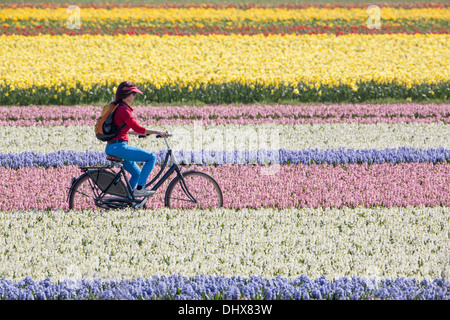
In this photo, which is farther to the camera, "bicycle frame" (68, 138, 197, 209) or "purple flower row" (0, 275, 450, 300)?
"bicycle frame" (68, 138, 197, 209)

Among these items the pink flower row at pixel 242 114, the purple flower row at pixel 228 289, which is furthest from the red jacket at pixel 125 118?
the pink flower row at pixel 242 114

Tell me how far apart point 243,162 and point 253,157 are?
0.23m

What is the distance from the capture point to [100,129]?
7535 mm

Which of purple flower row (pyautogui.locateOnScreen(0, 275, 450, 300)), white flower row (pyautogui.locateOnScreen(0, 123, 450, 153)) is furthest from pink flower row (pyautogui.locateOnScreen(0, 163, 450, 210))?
purple flower row (pyautogui.locateOnScreen(0, 275, 450, 300))

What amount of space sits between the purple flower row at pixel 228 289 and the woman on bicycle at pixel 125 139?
212cm

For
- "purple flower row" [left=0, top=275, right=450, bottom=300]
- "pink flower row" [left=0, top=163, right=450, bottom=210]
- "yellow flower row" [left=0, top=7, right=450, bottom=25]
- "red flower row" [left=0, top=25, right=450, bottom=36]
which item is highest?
"yellow flower row" [left=0, top=7, right=450, bottom=25]

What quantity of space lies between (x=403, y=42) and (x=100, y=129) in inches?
871

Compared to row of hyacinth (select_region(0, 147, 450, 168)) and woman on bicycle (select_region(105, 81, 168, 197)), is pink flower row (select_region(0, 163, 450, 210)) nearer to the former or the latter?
row of hyacinth (select_region(0, 147, 450, 168))

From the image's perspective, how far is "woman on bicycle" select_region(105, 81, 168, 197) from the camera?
744 centimetres

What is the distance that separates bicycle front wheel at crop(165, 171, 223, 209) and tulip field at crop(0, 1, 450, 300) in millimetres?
160

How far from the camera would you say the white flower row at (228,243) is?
20.6 ft

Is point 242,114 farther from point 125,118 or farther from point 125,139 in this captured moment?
point 125,118

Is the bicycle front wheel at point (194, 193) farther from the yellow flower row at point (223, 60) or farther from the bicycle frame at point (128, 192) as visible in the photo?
the yellow flower row at point (223, 60)
